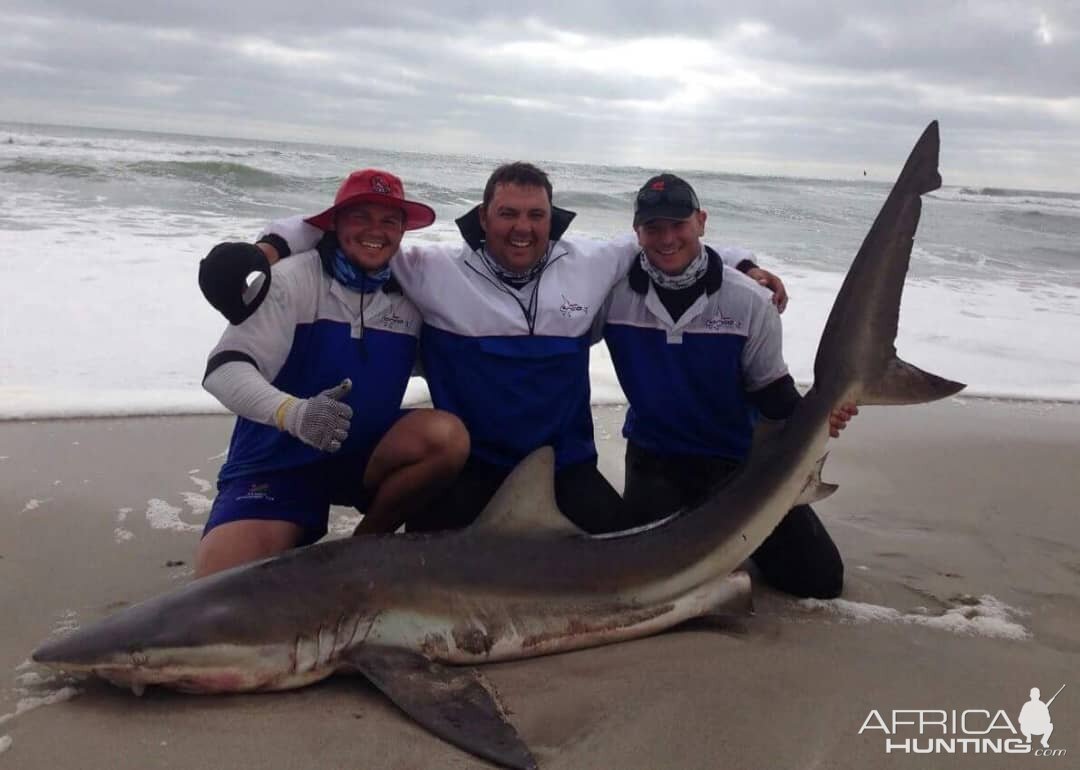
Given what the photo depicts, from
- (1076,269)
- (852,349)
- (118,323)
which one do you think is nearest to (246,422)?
(852,349)

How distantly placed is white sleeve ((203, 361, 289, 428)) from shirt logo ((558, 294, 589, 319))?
49.9 inches

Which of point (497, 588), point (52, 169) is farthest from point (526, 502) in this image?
point (52, 169)

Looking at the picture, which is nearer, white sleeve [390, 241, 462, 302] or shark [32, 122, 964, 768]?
shark [32, 122, 964, 768]

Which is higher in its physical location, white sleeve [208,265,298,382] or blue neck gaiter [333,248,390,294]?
blue neck gaiter [333,248,390,294]

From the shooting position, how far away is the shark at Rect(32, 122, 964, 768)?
2.54m

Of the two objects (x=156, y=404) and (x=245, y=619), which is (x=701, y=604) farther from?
(x=156, y=404)

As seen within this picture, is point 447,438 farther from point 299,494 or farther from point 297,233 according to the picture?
point 297,233

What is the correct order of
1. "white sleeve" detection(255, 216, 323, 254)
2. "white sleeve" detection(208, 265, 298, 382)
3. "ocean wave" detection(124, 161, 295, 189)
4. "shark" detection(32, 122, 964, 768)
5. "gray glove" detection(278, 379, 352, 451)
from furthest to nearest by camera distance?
"ocean wave" detection(124, 161, 295, 189), "white sleeve" detection(255, 216, 323, 254), "white sleeve" detection(208, 265, 298, 382), "gray glove" detection(278, 379, 352, 451), "shark" detection(32, 122, 964, 768)

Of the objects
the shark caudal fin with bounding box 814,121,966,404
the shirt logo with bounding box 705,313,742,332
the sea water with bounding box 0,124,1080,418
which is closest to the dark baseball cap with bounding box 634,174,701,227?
the shirt logo with bounding box 705,313,742,332

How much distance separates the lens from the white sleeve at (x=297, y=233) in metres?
3.69

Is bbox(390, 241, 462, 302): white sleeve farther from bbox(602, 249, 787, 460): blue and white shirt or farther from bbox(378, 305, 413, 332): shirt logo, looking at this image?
bbox(602, 249, 787, 460): blue and white shirt

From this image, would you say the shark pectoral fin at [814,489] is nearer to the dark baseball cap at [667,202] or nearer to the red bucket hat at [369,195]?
the dark baseball cap at [667,202]

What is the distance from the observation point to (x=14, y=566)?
3.65 m

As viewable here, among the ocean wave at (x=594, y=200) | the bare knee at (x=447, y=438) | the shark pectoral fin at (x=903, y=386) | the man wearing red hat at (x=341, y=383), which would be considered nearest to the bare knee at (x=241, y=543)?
the man wearing red hat at (x=341, y=383)
